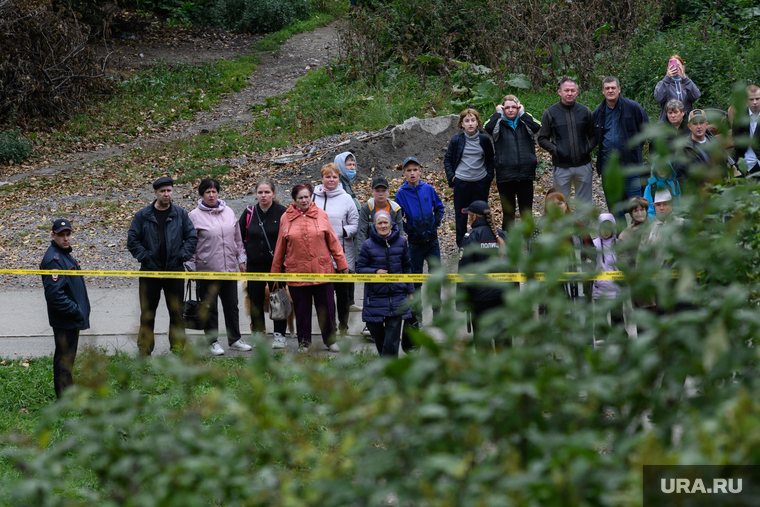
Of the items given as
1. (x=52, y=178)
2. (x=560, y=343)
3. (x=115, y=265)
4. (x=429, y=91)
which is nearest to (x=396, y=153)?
(x=429, y=91)

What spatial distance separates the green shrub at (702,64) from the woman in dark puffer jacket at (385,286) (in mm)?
7916

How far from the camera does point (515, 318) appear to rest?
2012 mm

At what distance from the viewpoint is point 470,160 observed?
9266 millimetres

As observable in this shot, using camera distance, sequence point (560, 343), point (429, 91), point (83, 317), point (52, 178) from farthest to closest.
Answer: point (429, 91)
point (52, 178)
point (83, 317)
point (560, 343)

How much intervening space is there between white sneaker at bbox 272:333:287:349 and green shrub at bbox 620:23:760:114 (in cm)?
870

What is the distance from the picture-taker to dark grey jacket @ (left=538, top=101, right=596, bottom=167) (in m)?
9.12

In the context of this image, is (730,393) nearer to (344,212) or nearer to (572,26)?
(344,212)

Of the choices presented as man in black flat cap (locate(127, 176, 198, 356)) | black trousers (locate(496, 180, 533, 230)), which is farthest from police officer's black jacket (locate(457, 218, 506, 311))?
man in black flat cap (locate(127, 176, 198, 356))

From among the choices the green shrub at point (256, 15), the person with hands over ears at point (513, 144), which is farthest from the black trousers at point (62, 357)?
the green shrub at point (256, 15)

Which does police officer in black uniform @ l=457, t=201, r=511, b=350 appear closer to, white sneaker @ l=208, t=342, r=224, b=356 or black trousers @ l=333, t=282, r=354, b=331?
black trousers @ l=333, t=282, r=354, b=331

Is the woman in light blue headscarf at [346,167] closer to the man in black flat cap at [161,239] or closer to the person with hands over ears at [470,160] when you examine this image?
the person with hands over ears at [470,160]

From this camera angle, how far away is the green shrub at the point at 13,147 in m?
17.0

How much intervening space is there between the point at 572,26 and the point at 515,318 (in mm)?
15767

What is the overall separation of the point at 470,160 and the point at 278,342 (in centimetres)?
329
